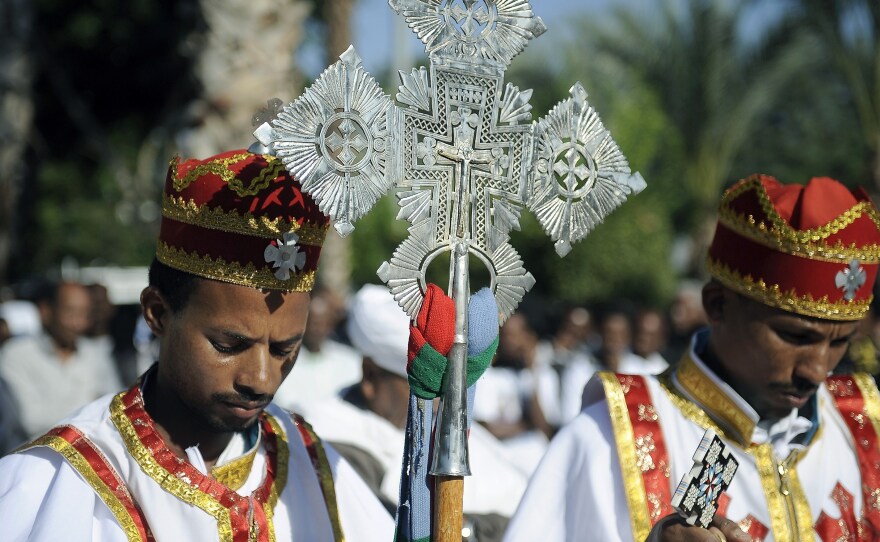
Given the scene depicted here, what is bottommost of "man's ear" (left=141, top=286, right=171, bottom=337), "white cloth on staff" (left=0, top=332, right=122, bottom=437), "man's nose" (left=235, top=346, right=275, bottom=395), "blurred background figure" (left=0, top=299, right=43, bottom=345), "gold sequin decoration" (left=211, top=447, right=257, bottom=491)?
"gold sequin decoration" (left=211, top=447, right=257, bottom=491)

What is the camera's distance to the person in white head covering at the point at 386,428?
4.55 meters

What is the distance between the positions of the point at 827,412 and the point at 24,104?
30.2ft

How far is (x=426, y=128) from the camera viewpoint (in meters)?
2.69

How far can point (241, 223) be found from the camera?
115 inches

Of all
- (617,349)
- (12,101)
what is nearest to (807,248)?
(617,349)

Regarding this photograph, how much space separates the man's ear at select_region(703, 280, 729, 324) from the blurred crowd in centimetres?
276

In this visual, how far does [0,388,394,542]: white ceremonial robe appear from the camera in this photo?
2801mm

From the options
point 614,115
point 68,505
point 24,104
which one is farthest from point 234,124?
point 614,115

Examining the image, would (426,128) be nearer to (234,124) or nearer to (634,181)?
(634,181)

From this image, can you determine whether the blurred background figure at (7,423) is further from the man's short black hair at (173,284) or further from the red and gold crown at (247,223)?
the red and gold crown at (247,223)

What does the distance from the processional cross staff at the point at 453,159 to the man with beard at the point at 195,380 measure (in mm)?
291

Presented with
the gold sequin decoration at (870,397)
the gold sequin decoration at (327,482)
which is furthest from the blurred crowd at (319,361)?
the gold sequin decoration at (327,482)

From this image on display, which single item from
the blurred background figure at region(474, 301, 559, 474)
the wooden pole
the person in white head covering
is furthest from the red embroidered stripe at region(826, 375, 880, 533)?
the blurred background figure at region(474, 301, 559, 474)

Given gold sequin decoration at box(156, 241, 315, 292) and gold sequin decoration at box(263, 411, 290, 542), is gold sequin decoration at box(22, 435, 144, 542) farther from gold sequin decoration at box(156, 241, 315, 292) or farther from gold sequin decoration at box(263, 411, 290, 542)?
gold sequin decoration at box(156, 241, 315, 292)
